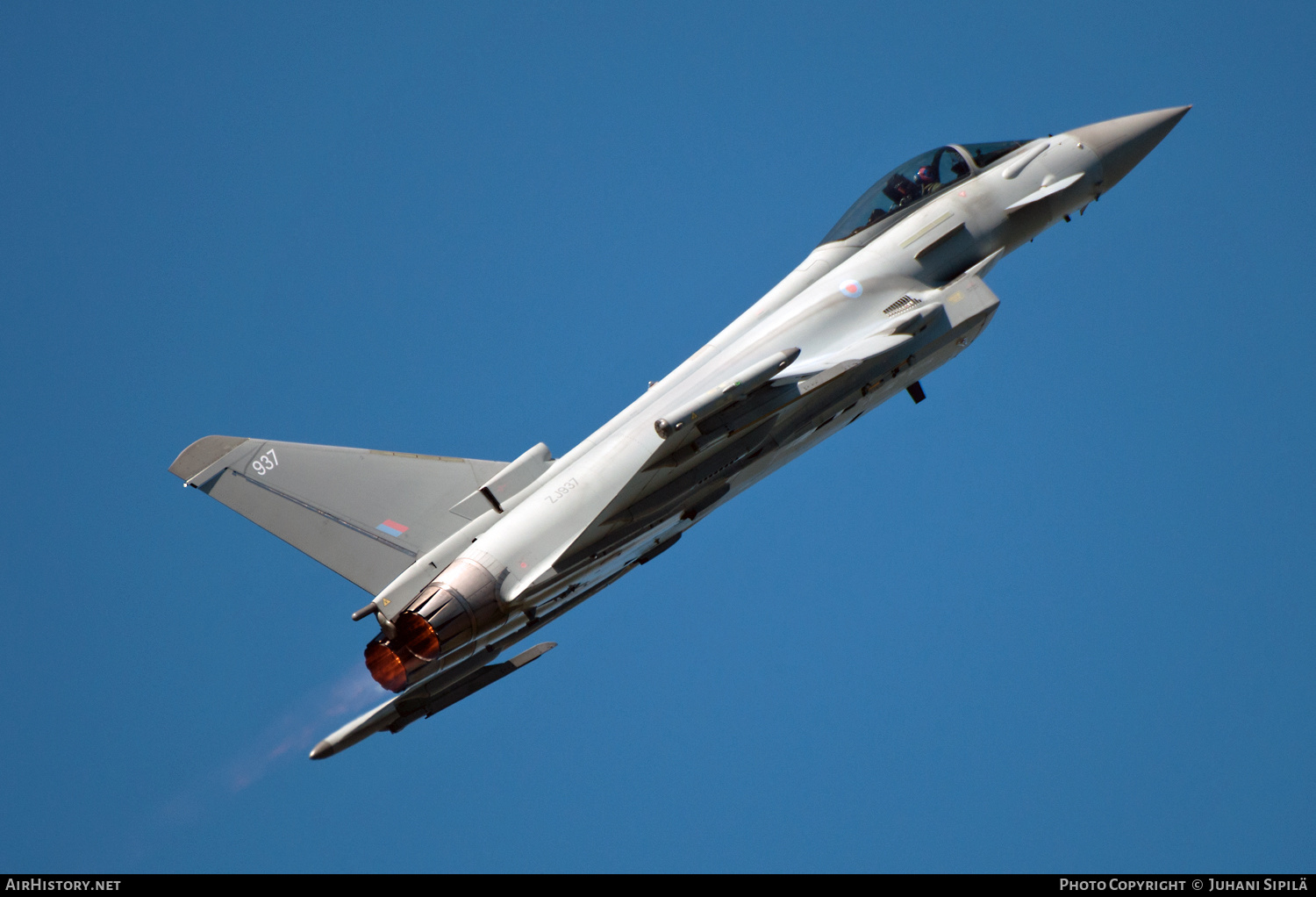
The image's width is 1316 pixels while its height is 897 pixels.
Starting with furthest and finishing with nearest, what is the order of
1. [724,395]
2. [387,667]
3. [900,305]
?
[900,305] < [387,667] < [724,395]

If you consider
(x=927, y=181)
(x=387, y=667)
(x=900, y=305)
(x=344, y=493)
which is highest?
(x=927, y=181)

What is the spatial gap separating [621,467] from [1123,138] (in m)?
8.06

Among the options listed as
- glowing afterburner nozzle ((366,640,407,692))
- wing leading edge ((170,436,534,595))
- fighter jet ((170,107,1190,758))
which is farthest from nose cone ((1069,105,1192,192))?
glowing afterburner nozzle ((366,640,407,692))

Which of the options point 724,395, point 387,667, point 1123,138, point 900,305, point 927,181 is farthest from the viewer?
point 1123,138

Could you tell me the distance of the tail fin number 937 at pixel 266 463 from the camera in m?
13.5

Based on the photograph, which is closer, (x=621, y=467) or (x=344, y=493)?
(x=621, y=467)

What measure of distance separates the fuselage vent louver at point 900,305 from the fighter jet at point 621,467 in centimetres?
2

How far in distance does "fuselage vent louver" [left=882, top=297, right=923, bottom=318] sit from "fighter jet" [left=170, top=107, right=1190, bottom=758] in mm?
21

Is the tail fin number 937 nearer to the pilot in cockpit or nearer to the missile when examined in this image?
the missile

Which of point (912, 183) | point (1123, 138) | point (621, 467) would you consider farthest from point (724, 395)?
point (1123, 138)

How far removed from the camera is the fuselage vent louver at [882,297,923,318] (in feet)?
46.0

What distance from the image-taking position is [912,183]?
15227 mm

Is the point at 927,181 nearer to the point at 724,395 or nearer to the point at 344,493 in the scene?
the point at 724,395
